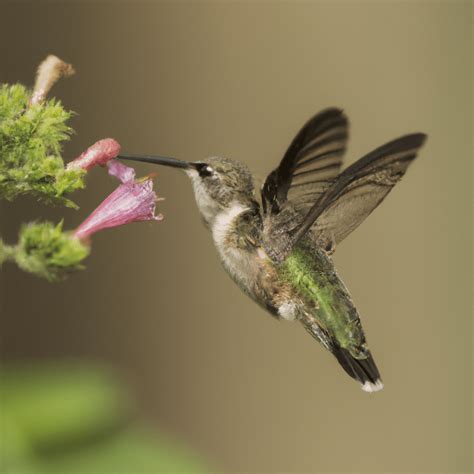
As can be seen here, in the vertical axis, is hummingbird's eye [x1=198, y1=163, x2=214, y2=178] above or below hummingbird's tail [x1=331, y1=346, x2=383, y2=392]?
above

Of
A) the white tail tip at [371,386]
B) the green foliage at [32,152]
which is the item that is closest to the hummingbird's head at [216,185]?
the green foliage at [32,152]

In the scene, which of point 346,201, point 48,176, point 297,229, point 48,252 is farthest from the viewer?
point 346,201

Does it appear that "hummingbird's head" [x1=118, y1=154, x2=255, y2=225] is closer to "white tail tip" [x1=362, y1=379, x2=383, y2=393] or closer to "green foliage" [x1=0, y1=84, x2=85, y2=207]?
"green foliage" [x1=0, y1=84, x2=85, y2=207]

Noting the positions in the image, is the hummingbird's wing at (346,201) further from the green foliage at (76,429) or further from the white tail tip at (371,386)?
the green foliage at (76,429)

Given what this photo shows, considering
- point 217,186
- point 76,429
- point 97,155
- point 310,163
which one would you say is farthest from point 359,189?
point 76,429

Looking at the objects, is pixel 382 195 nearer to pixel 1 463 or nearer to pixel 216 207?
pixel 216 207

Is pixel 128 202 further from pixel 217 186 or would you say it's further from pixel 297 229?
pixel 297 229

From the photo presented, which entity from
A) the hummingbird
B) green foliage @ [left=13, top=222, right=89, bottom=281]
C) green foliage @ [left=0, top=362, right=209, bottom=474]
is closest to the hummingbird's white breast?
the hummingbird
